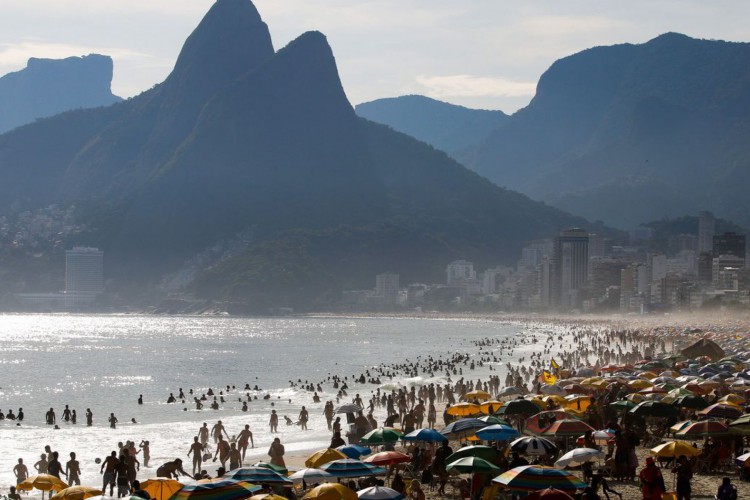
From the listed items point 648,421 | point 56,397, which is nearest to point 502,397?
point 648,421

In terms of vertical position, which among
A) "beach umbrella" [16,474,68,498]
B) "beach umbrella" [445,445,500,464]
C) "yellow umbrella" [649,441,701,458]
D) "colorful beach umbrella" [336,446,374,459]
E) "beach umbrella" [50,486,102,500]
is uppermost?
"yellow umbrella" [649,441,701,458]

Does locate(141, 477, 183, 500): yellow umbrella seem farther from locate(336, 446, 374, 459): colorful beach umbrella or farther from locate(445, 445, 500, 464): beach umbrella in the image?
locate(445, 445, 500, 464): beach umbrella

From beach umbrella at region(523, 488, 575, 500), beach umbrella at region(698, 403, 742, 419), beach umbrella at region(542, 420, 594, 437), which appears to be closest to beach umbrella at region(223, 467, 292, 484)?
beach umbrella at region(523, 488, 575, 500)

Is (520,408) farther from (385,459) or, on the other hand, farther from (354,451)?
(385,459)

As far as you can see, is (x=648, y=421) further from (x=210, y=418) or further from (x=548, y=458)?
(x=210, y=418)

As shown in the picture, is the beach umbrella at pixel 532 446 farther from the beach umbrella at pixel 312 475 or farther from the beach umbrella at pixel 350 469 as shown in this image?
the beach umbrella at pixel 312 475
